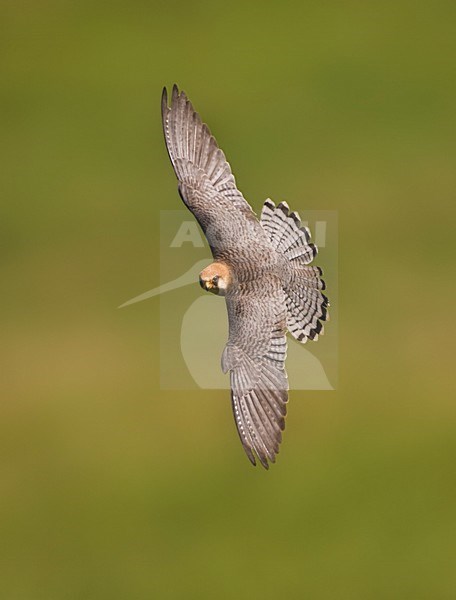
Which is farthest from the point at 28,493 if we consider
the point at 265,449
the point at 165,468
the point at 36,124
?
the point at 265,449

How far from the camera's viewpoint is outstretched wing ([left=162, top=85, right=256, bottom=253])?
29.8 feet

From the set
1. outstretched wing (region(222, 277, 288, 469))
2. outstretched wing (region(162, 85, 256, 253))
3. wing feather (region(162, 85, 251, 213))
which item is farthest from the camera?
wing feather (region(162, 85, 251, 213))

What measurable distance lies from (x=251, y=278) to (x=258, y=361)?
51cm

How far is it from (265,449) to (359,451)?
15950mm

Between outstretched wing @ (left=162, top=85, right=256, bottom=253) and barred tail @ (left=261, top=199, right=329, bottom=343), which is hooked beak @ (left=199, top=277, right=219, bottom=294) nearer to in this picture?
barred tail @ (left=261, top=199, right=329, bottom=343)

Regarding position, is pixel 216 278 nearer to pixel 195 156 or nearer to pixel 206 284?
pixel 206 284

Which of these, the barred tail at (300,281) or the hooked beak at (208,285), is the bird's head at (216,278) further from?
the barred tail at (300,281)

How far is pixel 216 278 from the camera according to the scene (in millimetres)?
8273

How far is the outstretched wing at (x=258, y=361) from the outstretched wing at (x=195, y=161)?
2.46 feet

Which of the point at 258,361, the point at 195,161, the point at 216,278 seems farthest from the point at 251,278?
the point at 195,161

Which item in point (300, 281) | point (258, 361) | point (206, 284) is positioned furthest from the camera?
point (300, 281)

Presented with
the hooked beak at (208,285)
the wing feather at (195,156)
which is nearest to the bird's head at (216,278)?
the hooked beak at (208,285)

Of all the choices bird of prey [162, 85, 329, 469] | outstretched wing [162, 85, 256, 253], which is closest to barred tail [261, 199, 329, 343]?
bird of prey [162, 85, 329, 469]

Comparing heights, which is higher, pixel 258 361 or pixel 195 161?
pixel 195 161
